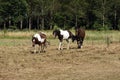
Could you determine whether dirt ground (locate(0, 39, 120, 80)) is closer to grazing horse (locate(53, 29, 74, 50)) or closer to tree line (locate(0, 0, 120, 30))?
grazing horse (locate(53, 29, 74, 50))

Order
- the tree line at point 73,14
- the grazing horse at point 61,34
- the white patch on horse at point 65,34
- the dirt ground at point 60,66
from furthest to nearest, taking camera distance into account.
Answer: the tree line at point 73,14, the white patch on horse at point 65,34, the grazing horse at point 61,34, the dirt ground at point 60,66

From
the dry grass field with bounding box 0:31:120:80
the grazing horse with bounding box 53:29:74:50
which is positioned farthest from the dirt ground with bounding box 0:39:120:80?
the grazing horse with bounding box 53:29:74:50

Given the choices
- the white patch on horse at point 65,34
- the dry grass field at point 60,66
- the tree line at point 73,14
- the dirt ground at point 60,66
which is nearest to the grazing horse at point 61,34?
the white patch on horse at point 65,34

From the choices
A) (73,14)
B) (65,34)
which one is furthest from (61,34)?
(73,14)

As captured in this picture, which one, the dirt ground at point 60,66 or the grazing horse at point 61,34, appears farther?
the grazing horse at point 61,34

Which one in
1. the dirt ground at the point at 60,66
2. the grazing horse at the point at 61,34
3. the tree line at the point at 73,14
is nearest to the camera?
the dirt ground at the point at 60,66

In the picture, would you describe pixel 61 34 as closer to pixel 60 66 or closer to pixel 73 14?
pixel 60 66

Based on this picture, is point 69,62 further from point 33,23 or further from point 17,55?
point 33,23

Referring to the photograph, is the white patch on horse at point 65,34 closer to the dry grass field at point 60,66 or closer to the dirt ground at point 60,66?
the dry grass field at point 60,66

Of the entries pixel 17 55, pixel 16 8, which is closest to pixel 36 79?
pixel 17 55

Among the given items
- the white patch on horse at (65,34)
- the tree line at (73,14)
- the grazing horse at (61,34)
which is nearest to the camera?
the grazing horse at (61,34)

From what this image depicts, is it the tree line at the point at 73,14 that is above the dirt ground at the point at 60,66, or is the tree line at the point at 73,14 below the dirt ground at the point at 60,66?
below

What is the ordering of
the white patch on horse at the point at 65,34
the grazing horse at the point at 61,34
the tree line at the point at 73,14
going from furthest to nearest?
the tree line at the point at 73,14 < the white patch on horse at the point at 65,34 < the grazing horse at the point at 61,34

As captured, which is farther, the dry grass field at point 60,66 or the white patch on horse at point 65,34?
the white patch on horse at point 65,34
